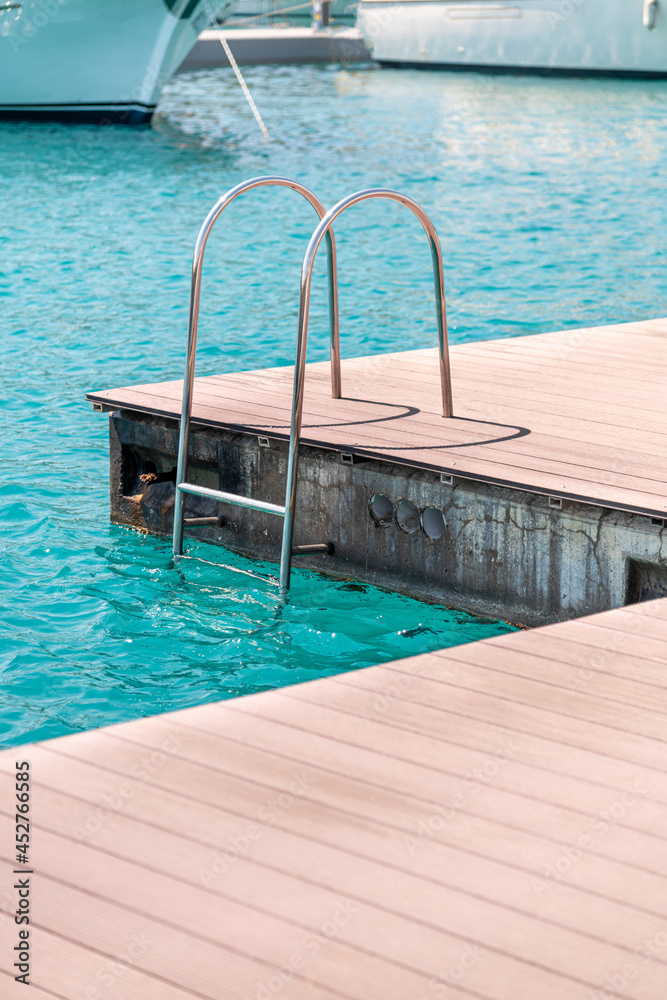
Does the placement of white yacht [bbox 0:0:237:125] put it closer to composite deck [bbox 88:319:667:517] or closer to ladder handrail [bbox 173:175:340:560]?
composite deck [bbox 88:319:667:517]

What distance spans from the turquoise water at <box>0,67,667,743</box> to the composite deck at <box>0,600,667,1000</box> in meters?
1.67

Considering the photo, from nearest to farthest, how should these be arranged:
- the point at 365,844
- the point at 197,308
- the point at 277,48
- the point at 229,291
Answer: the point at 365,844, the point at 197,308, the point at 229,291, the point at 277,48

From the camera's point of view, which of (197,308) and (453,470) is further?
(197,308)

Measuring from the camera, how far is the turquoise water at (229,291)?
485 cm

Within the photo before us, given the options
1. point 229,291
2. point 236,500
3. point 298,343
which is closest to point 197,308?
point 298,343

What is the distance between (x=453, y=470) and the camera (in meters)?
4.62

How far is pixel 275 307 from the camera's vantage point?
11297mm

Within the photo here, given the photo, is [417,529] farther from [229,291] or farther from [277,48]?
[277,48]

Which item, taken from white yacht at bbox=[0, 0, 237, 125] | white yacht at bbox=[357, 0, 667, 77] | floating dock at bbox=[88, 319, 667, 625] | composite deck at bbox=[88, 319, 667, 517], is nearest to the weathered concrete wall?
floating dock at bbox=[88, 319, 667, 625]

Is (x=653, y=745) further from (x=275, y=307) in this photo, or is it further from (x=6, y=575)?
(x=275, y=307)

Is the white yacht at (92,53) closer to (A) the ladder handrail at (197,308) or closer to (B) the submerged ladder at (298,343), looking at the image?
(A) the ladder handrail at (197,308)

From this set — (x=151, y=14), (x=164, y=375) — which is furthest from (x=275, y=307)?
(x=151, y=14)

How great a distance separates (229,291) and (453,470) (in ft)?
25.3

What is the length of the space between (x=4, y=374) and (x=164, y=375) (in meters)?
1.20
